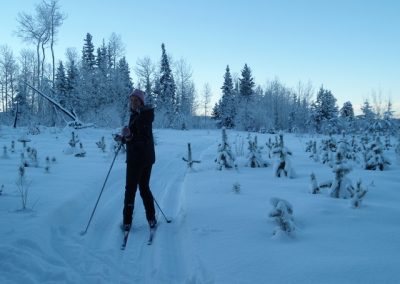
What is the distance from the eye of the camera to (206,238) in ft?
15.3

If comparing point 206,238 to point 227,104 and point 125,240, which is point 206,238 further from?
point 227,104

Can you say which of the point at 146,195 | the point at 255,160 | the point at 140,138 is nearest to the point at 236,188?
the point at 146,195

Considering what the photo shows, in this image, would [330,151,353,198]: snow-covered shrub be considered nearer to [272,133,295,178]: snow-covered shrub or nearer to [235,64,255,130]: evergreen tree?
[272,133,295,178]: snow-covered shrub

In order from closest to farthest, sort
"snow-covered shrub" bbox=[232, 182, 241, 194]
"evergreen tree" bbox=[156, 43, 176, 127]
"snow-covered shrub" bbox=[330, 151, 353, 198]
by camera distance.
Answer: "snow-covered shrub" bbox=[330, 151, 353, 198] → "snow-covered shrub" bbox=[232, 182, 241, 194] → "evergreen tree" bbox=[156, 43, 176, 127]

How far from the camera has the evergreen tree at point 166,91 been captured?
159 ft

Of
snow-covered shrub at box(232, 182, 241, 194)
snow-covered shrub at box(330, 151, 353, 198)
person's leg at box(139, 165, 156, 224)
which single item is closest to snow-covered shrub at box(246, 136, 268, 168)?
snow-covered shrub at box(232, 182, 241, 194)

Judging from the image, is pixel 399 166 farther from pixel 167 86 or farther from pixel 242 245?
pixel 167 86

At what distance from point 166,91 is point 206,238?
46442mm

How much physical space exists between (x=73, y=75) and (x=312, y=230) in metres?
45.2

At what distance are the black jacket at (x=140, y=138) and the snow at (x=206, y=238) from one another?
1.17m

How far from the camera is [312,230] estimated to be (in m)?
4.53

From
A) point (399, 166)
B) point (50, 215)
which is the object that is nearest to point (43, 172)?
point (50, 215)

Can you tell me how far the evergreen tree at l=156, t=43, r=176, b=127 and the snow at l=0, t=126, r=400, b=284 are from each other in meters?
41.1

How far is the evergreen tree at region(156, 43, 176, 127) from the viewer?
48594mm
